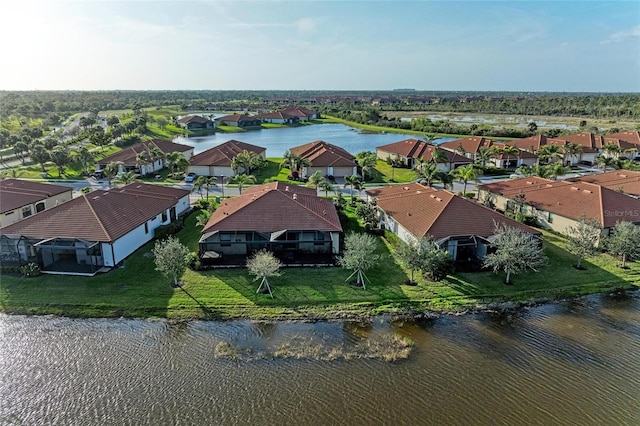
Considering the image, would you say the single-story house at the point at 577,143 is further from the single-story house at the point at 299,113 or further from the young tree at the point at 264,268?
the single-story house at the point at 299,113

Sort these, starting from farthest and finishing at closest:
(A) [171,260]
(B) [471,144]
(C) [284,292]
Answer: (B) [471,144] < (C) [284,292] < (A) [171,260]

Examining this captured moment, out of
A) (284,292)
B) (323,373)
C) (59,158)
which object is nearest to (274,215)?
(284,292)

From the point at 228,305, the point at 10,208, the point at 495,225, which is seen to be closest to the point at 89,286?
the point at 228,305

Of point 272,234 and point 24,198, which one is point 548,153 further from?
point 24,198

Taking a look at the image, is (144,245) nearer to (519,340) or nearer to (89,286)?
(89,286)

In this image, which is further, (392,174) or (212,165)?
(392,174)

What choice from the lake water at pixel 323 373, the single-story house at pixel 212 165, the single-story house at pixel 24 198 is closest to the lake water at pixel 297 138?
the single-story house at pixel 212 165
